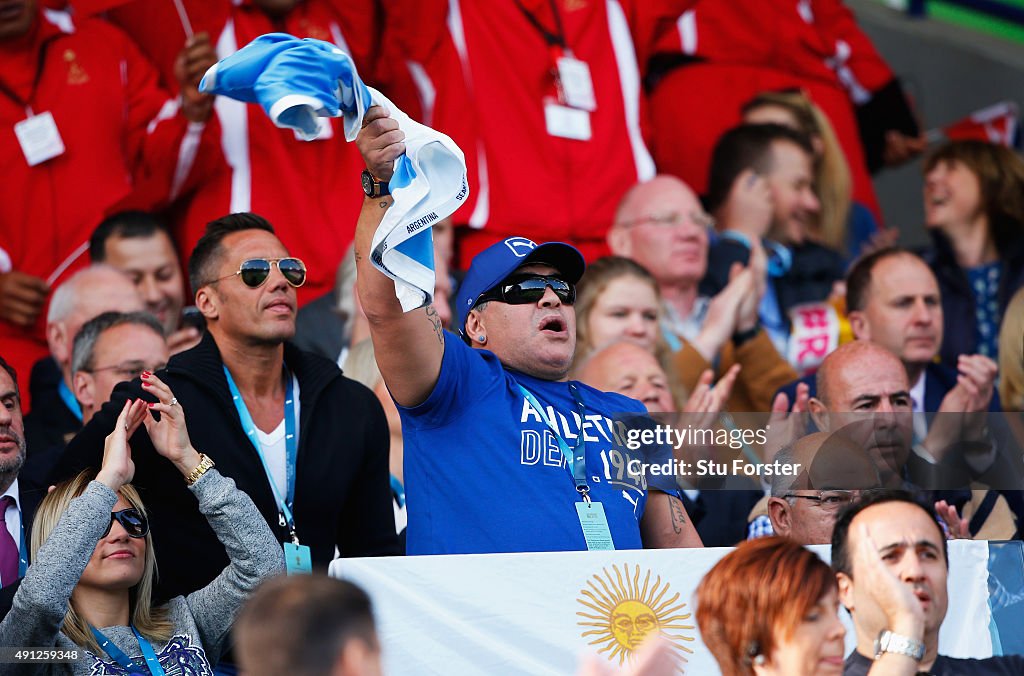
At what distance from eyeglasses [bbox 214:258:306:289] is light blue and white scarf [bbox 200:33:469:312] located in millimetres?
1101

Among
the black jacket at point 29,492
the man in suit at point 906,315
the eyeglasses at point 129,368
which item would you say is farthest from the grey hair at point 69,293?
the man in suit at point 906,315

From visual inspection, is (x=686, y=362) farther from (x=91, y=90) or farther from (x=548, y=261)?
(x=91, y=90)

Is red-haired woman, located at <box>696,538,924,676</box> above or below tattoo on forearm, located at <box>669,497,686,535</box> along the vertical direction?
above

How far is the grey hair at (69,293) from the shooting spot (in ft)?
18.7

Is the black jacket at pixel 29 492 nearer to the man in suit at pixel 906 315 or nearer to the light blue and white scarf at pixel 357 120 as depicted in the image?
the light blue and white scarf at pixel 357 120

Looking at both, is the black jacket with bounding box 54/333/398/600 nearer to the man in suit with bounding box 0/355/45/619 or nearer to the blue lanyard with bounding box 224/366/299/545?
the blue lanyard with bounding box 224/366/299/545

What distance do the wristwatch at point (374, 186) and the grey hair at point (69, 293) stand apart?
236 centimetres

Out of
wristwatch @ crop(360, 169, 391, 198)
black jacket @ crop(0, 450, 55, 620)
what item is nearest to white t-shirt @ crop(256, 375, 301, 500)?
black jacket @ crop(0, 450, 55, 620)

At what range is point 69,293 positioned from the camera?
575 centimetres

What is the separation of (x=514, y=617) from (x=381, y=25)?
410 cm

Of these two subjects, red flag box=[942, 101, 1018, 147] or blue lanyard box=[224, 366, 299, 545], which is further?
red flag box=[942, 101, 1018, 147]

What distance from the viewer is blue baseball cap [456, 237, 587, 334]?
426 centimetres

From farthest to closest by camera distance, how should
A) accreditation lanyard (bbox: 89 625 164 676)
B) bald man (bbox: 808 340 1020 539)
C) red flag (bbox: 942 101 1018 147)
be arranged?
1. red flag (bbox: 942 101 1018 147)
2. bald man (bbox: 808 340 1020 539)
3. accreditation lanyard (bbox: 89 625 164 676)

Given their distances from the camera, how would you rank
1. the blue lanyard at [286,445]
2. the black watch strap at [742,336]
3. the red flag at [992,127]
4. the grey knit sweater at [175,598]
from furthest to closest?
the red flag at [992,127], the black watch strap at [742,336], the blue lanyard at [286,445], the grey knit sweater at [175,598]
